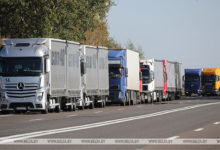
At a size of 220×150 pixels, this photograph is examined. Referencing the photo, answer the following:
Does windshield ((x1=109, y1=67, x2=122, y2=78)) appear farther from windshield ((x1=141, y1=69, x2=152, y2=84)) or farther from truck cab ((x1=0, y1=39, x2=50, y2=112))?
truck cab ((x1=0, y1=39, x2=50, y2=112))

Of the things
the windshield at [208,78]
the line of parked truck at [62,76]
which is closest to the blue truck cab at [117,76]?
the line of parked truck at [62,76]

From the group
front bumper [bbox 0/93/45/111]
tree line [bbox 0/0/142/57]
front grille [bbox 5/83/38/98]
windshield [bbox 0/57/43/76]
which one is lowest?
front bumper [bbox 0/93/45/111]

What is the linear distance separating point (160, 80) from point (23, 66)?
3195cm

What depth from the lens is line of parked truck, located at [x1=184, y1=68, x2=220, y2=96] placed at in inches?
3359

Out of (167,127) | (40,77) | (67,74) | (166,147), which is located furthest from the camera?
(67,74)

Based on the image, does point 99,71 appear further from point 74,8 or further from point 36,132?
point 36,132

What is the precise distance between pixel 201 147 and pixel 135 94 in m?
38.3

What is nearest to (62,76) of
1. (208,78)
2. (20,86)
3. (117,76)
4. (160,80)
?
(20,86)

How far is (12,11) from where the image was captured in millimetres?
59969

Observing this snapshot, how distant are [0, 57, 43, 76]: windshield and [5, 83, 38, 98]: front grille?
519 mm

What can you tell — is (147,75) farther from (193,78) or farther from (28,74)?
(28,74)

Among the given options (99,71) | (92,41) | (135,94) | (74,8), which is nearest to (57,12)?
(74,8)

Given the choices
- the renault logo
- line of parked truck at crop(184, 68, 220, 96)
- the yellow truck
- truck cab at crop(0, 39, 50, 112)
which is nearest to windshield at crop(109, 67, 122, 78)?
truck cab at crop(0, 39, 50, 112)

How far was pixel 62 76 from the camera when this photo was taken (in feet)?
118
